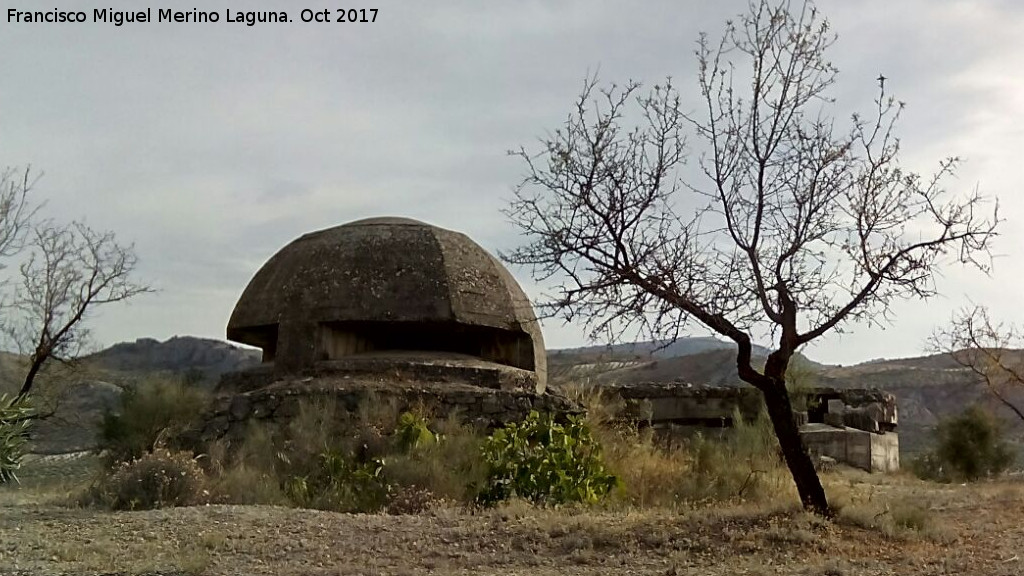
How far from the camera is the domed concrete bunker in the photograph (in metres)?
11.9

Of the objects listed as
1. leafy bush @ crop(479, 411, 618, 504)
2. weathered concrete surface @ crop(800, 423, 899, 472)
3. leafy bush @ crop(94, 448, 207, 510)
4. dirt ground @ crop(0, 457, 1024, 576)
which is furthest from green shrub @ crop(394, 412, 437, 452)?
weathered concrete surface @ crop(800, 423, 899, 472)

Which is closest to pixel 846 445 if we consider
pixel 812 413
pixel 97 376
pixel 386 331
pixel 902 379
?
pixel 812 413

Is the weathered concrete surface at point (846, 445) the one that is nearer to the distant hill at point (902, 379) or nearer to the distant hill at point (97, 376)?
the distant hill at point (97, 376)

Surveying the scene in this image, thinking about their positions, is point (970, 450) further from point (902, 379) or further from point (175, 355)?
point (175, 355)

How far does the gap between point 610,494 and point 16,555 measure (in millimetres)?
4823

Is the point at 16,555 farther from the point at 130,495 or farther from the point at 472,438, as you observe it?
the point at 472,438

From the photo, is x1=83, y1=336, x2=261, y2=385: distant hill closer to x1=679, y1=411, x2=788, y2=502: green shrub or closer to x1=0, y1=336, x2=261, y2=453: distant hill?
x1=0, y1=336, x2=261, y2=453: distant hill

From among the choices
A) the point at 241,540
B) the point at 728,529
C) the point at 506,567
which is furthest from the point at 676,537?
the point at 241,540

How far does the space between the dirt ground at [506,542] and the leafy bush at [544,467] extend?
0.60m

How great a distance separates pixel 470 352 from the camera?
1290 cm

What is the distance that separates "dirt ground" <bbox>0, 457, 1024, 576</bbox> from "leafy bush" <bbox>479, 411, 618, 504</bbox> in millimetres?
599

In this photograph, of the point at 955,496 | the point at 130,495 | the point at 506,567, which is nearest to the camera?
the point at 506,567

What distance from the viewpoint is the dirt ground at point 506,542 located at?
5484 mm

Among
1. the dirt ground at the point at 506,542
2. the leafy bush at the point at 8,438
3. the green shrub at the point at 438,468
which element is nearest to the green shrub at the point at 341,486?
the green shrub at the point at 438,468
